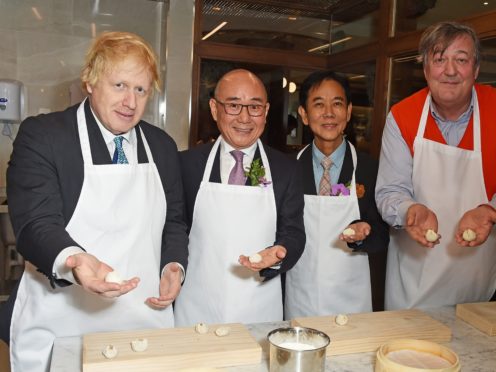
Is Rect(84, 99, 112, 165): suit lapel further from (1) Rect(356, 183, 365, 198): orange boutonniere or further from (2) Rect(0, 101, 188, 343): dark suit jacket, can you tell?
(1) Rect(356, 183, 365, 198): orange boutonniere

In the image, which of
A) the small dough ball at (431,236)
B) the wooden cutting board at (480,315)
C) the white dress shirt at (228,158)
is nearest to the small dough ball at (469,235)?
the small dough ball at (431,236)

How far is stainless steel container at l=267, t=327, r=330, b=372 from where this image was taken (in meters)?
1.03

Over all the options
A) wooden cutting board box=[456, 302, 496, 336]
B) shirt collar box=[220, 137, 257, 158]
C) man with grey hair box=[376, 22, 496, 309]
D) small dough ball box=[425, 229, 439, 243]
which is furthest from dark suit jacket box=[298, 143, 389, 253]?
wooden cutting board box=[456, 302, 496, 336]

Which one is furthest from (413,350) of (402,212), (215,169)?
(215,169)

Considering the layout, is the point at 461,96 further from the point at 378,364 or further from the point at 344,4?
the point at 344,4

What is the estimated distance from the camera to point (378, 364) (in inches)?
43.8

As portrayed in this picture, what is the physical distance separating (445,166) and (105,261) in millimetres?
1327

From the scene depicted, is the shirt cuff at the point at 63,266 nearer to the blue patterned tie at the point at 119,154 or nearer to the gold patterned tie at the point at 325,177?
the blue patterned tie at the point at 119,154

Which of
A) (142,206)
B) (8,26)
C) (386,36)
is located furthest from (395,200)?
(8,26)

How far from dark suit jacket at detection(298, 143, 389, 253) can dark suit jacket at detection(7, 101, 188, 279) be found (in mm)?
797

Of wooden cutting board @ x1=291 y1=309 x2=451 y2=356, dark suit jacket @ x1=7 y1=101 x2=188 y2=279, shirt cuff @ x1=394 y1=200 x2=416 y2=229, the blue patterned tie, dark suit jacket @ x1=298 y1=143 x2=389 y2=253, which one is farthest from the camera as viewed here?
dark suit jacket @ x1=298 y1=143 x2=389 y2=253

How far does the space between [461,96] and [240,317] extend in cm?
120

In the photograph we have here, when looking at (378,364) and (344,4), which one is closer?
(378,364)

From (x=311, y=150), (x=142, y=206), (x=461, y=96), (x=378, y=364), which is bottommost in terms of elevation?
(x=378, y=364)
